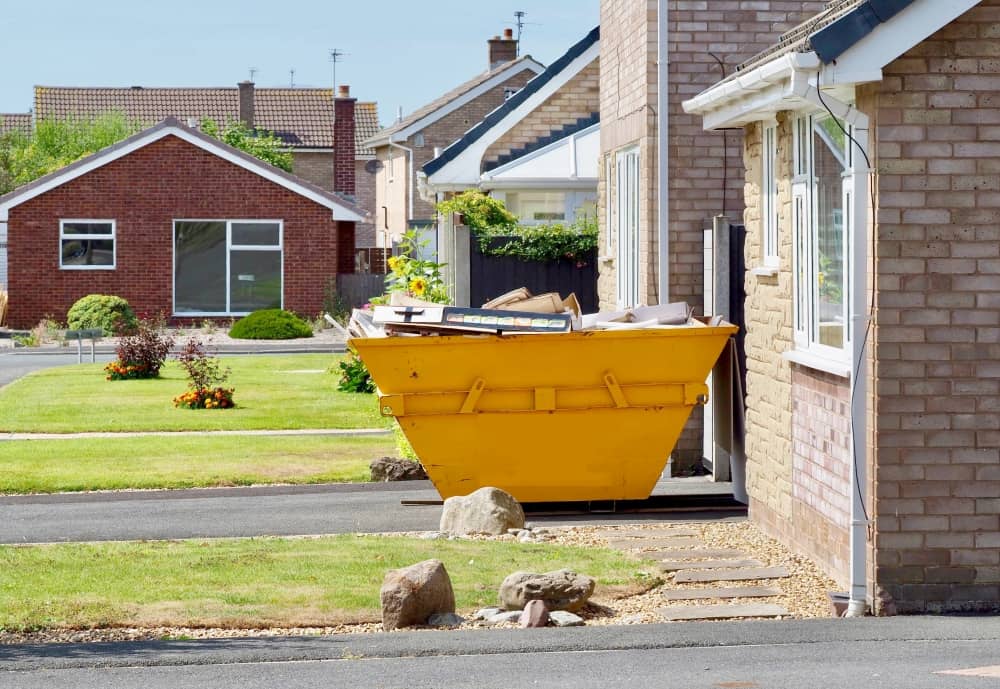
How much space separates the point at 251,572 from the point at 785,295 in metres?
4.02

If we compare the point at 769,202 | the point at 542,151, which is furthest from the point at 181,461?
the point at 542,151

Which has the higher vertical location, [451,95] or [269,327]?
[451,95]

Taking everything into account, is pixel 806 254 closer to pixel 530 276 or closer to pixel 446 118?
pixel 530 276

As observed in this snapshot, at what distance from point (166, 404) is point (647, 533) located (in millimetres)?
11454

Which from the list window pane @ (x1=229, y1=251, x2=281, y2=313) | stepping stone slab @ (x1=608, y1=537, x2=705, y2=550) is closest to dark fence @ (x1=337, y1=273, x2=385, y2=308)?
window pane @ (x1=229, y1=251, x2=281, y2=313)

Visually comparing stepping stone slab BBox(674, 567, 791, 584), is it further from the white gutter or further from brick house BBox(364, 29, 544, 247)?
the white gutter

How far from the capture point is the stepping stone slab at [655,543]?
1090 cm

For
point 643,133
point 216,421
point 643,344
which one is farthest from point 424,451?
point 216,421

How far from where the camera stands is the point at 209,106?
2694 inches

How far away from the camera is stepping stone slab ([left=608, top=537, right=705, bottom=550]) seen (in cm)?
1090

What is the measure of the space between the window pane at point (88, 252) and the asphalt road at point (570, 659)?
33.8 meters

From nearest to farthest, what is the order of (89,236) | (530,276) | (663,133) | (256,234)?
1. (663,133)
2. (530,276)
3. (89,236)
4. (256,234)

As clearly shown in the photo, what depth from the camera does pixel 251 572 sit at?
9.77 metres

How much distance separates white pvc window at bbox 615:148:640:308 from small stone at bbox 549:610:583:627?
6.91 meters
